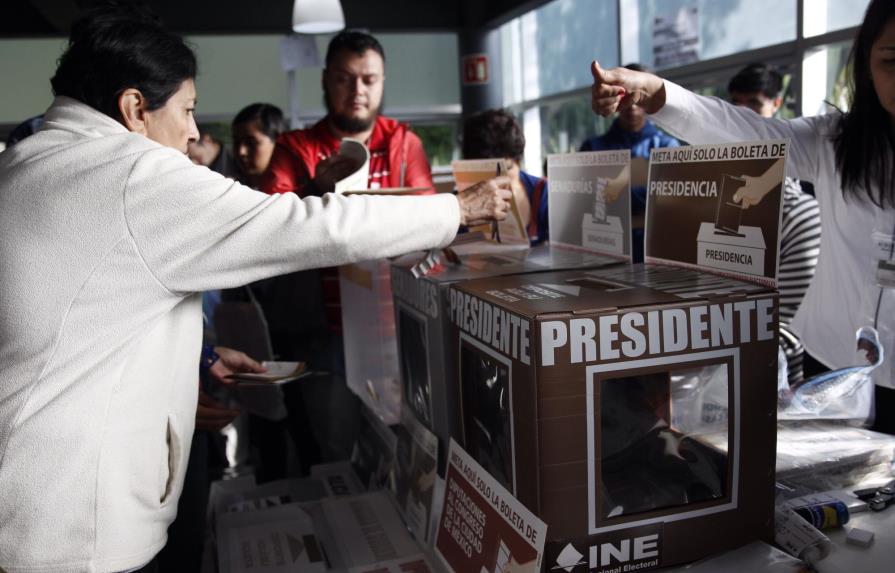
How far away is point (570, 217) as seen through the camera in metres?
1.29

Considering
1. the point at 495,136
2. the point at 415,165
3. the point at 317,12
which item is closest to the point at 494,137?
the point at 495,136

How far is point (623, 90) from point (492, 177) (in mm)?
306

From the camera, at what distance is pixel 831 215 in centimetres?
133

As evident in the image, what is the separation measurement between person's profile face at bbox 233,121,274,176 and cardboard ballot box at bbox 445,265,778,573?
100 inches

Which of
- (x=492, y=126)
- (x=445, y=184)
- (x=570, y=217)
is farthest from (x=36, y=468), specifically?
(x=492, y=126)

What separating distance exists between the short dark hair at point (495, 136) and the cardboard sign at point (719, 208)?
1411 millimetres

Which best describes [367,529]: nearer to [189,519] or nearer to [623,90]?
[189,519]

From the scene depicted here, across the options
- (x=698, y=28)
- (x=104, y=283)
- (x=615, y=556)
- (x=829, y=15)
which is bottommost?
(x=615, y=556)

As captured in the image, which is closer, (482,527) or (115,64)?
(482,527)

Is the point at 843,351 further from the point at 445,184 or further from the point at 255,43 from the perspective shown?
the point at 255,43

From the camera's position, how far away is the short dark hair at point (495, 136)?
97.3 inches

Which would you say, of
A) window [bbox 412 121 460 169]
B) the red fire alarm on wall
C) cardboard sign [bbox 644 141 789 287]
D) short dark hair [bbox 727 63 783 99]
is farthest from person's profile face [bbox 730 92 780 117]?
window [bbox 412 121 460 169]

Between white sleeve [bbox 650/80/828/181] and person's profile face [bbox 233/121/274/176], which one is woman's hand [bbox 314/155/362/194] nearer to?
white sleeve [bbox 650/80/828/181]

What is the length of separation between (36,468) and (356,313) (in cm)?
79
